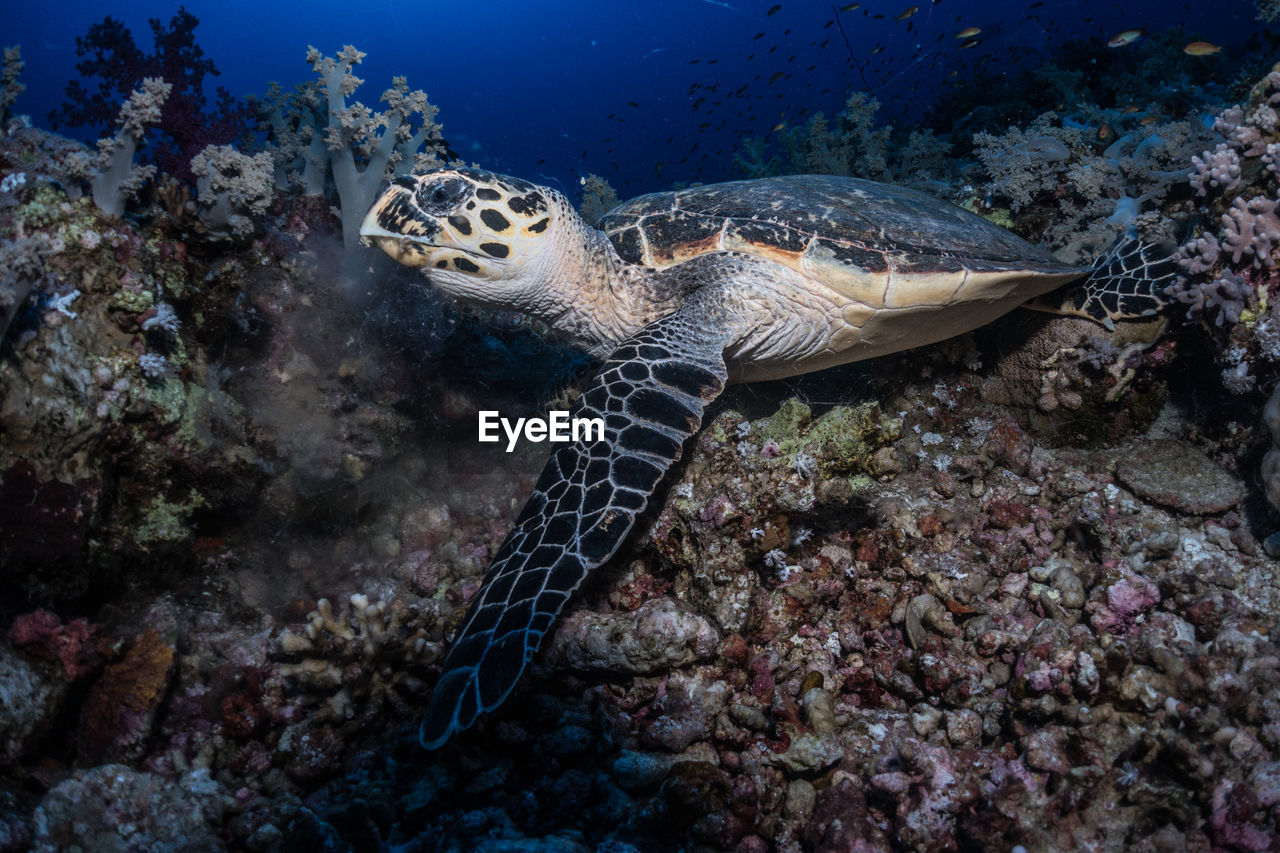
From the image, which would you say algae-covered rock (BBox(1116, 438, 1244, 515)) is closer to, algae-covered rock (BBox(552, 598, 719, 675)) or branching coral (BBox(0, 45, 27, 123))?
algae-covered rock (BBox(552, 598, 719, 675))

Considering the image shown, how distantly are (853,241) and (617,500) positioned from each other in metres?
1.91

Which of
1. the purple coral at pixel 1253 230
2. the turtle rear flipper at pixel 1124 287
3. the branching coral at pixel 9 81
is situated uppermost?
the branching coral at pixel 9 81

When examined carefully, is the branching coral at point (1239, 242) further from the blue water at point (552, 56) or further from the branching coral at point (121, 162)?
the blue water at point (552, 56)

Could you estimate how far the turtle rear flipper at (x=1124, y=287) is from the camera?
292 cm

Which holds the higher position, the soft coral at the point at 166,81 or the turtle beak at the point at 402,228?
the soft coral at the point at 166,81

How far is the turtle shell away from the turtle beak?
1.13 metres

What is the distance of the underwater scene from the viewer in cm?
184

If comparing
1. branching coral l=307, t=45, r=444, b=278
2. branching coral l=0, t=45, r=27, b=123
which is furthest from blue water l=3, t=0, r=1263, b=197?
branching coral l=0, t=45, r=27, b=123

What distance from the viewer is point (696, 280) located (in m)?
3.15

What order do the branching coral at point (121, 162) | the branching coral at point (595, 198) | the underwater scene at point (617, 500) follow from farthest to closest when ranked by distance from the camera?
the branching coral at point (595, 198) < the branching coral at point (121, 162) < the underwater scene at point (617, 500)

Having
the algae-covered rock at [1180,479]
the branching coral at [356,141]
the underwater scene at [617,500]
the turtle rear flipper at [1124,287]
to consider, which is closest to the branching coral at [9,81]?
the underwater scene at [617,500]

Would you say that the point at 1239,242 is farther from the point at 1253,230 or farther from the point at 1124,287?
the point at 1124,287

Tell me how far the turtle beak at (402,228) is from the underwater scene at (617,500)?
0.06 feet

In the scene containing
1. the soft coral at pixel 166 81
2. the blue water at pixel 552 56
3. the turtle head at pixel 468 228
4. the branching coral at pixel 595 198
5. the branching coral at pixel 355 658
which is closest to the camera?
the branching coral at pixel 355 658
